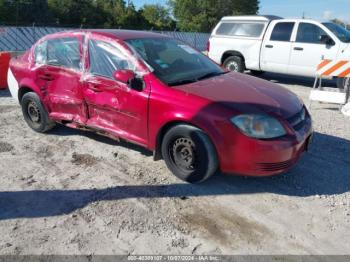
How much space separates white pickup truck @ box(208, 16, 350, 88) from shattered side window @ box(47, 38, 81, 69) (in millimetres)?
6810

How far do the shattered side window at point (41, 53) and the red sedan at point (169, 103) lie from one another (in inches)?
0.8

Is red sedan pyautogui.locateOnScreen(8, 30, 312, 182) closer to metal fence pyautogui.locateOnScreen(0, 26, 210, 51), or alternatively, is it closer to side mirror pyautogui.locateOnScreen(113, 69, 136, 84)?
side mirror pyautogui.locateOnScreen(113, 69, 136, 84)

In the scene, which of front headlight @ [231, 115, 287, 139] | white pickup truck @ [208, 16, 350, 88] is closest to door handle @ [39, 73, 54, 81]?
front headlight @ [231, 115, 287, 139]

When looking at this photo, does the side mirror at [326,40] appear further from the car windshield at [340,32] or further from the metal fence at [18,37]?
the metal fence at [18,37]

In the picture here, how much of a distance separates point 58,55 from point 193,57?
1.93 m

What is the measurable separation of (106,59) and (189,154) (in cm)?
167

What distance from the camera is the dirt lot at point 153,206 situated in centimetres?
310

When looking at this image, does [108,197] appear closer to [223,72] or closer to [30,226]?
[30,226]

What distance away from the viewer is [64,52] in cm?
507

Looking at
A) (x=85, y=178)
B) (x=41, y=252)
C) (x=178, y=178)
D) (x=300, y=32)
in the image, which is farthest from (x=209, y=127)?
(x=300, y=32)

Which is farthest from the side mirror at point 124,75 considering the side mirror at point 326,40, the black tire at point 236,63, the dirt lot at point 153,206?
the black tire at point 236,63

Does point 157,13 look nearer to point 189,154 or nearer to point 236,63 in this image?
point 236,63

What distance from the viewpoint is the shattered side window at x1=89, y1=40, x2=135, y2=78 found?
4.43 meters

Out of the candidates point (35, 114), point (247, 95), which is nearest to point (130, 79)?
point (247, 95)
